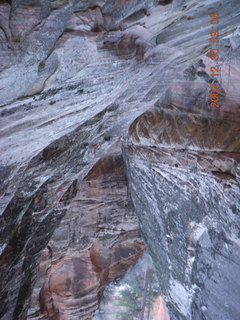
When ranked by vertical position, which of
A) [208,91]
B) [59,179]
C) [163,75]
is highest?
[163,75]

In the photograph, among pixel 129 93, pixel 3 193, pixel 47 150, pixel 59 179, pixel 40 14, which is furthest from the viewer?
pixel 59 179

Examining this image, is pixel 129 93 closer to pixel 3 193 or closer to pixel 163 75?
pixel 163 75

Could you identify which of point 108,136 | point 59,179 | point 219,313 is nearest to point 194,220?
point 219,313

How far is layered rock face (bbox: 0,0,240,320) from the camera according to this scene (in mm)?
2215

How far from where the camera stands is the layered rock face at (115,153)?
2.21 m

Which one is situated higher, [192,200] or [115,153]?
[115,153]

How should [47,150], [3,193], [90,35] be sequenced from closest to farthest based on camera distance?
1. [90,35]
2. [3,193]
3. [47,150]

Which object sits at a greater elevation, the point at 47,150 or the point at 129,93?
the point at 129,93

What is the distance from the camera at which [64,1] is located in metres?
1.98

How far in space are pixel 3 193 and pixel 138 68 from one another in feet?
6.72

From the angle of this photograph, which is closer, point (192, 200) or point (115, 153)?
point (192, 200)

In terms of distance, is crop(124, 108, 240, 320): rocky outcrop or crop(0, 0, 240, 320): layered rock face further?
crop(124, 108, 240, 320): rocky outcrop

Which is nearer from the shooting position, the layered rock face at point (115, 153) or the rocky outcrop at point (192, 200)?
the layered rock face at point (115, 153)

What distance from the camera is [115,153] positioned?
210 inches
